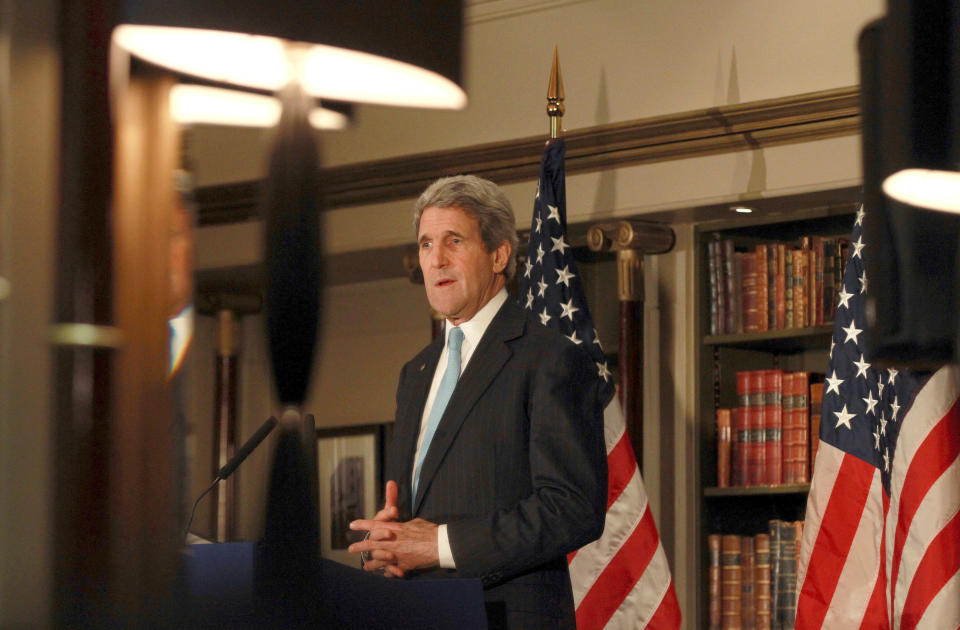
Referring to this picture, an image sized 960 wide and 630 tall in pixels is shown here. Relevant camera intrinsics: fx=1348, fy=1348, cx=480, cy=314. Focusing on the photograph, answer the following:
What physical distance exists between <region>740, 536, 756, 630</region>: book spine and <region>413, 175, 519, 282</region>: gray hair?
2.33 metres

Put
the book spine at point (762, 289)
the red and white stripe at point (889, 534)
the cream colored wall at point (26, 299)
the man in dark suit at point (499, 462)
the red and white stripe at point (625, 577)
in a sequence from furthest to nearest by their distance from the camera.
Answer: the book spine at point (762, 289)
the red and white stripe at point (625, 577)
the red and white stripe at point (889, 534)
the man in dark suit at point (499, 462)
the cream colored wall at point (26, 299)

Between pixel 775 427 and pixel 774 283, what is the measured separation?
0.42 metres

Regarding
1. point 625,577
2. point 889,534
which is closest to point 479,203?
point 889,534

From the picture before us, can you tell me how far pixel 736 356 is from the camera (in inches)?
165

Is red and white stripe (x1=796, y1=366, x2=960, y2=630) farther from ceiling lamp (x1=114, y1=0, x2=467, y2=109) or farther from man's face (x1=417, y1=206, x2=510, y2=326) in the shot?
ceiling lamp (x1=114, y1=0, x2=467, y2=109)

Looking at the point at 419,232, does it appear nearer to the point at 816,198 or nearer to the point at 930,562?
the point at 930,562

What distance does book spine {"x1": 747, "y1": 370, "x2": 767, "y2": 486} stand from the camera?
392cm

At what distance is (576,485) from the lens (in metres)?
1.62

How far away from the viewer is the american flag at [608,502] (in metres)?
3.39

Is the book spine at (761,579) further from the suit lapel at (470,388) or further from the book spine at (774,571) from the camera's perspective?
the suit lapel at (470,388)

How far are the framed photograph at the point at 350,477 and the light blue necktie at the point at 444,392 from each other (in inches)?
119

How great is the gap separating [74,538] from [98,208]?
6cm

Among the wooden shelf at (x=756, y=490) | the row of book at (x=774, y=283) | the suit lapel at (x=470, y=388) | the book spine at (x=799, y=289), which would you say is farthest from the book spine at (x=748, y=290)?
the suit lapel at (x=470, y=388)

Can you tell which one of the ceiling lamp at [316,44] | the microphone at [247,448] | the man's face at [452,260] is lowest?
the microphone at [247,448]
